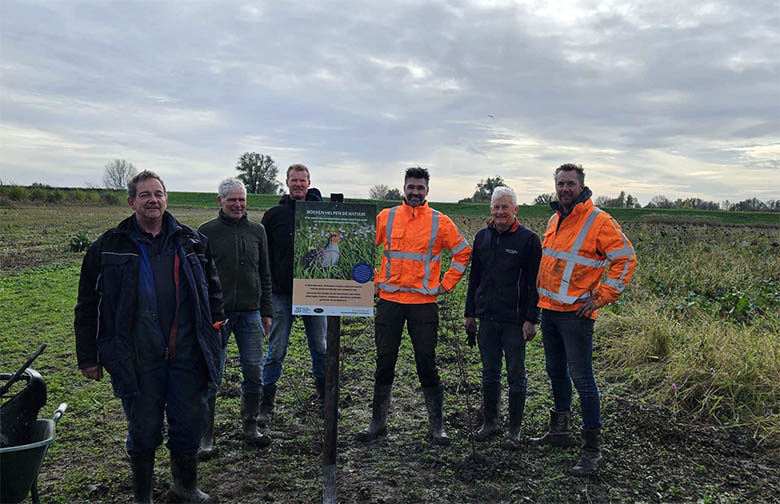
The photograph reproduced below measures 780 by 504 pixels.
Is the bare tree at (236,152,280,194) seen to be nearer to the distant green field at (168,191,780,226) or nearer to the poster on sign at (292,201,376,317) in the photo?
the distant green field at (168,191,780,226)

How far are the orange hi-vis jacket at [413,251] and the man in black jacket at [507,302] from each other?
0.35 metres

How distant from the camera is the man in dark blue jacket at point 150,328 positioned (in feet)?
10.1

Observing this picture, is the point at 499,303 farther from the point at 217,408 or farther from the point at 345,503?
the point at 217,408

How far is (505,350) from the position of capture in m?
4.46

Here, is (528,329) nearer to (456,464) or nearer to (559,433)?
(559,433)

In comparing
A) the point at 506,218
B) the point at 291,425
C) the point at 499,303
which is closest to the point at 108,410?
the point at 291,425

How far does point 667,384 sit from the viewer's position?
5.33 m

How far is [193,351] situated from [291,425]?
5.66ft

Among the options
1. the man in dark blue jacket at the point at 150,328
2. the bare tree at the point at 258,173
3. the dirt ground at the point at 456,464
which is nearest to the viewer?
the man in dark blue jacket at the point at 150,328

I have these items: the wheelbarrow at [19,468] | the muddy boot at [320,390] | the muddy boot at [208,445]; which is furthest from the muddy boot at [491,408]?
the wheelbarrow at [19,468]

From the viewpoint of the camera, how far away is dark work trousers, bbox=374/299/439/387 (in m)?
4.39

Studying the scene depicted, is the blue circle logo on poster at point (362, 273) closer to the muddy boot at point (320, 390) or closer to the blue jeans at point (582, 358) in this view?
the blue jeans at point (582, 358)

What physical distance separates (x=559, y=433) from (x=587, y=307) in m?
1.18

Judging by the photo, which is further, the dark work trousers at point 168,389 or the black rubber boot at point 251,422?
the black rubber boot at point 251,422
